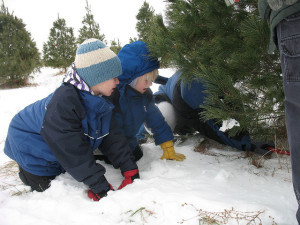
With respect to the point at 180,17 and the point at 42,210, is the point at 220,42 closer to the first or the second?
the point at 180,17

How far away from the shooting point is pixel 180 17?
4.77 feet

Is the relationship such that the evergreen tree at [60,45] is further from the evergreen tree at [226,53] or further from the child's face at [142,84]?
the evergreen tree at [226,53]

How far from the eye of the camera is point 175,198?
4.53 feet

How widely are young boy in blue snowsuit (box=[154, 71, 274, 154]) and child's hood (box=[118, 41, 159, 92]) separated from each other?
11.2 inches

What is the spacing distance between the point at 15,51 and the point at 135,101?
1040cm

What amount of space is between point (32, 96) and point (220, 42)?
272 inches

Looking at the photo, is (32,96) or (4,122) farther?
(32,96)

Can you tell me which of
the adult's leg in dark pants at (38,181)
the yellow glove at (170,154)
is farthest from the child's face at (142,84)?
the adult's leg in dark pants at (38,181)

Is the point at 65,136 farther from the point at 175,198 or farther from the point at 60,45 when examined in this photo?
the point at 60,45

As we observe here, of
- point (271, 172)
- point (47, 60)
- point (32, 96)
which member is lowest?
point (271, 172)

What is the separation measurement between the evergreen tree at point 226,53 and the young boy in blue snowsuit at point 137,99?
32cm

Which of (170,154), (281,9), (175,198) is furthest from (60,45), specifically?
(281,9)

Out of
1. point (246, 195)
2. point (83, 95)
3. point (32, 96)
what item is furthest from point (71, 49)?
point (246, 195)

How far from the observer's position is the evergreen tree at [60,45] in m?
12.2
